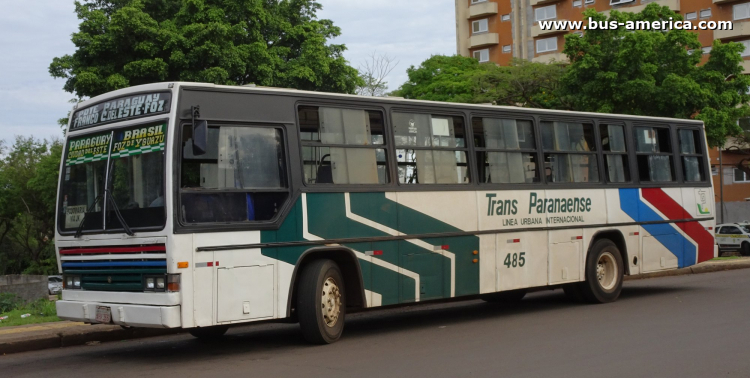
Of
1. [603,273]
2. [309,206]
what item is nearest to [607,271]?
[603,273]

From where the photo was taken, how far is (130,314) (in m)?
8.84

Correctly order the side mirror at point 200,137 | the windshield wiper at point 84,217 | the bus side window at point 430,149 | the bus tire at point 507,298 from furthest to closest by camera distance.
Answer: the bus tire at point 507,298, the bus side window at point 430,149, the windshield wiper at point 84,217, the side mirror at point 200,137

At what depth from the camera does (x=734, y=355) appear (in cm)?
834

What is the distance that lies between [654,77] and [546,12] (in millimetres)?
35652

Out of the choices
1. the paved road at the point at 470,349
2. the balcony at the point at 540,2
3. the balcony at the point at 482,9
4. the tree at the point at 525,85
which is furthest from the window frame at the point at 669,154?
the balcony at the point at 482,9

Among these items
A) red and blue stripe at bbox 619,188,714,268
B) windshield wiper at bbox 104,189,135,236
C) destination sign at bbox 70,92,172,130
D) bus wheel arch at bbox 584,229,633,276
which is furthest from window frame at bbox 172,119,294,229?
red and blue stripe at bbox 619,188,714,268

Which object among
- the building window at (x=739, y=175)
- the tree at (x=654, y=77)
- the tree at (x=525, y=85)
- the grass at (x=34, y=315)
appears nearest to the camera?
the grass at (x=34, y=315)

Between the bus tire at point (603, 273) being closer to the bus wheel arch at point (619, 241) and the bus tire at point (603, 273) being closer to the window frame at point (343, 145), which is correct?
the bus wheel arch at point (619, 241)

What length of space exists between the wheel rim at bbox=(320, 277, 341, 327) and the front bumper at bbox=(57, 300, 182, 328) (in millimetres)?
2008

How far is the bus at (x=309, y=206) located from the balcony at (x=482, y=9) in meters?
57.5

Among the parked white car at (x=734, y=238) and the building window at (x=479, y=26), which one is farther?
the building window at (x=479, y=26)

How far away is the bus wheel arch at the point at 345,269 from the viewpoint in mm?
9977

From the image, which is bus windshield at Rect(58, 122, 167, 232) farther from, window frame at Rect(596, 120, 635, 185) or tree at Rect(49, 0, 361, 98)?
tree at Rect(49, 0, 361, 98)

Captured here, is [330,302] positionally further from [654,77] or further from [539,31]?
[539,31]
